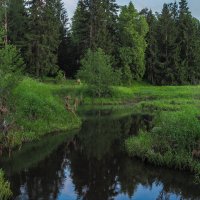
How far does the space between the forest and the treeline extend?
21cm

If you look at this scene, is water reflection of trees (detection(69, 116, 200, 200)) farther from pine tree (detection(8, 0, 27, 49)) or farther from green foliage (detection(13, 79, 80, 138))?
pine tree (detection(8, 0, 27, 49))

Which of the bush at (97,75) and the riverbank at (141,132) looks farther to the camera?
the bush at (97,75)

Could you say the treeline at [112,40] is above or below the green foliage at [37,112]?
above

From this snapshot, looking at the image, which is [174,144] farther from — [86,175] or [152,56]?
[152,56]

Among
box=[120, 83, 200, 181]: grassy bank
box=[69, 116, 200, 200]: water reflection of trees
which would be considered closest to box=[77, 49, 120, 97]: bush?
box=[69, 116, 200, 200]: water reflection of trees

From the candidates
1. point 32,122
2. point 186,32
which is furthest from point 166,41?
point 32,122

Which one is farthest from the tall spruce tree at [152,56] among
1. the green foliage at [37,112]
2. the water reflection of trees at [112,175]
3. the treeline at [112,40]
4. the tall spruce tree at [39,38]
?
the water reflection of trees at [112,175]

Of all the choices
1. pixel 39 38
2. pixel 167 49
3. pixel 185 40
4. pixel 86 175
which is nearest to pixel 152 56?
pixel 167 49

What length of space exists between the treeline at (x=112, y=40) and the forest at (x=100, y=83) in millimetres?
214

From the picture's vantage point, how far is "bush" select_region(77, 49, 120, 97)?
63156 mm

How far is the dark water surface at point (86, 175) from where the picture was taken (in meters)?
20.3

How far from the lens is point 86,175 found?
23.1m

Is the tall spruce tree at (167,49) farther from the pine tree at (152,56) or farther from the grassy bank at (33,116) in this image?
the grassy bank at (33,116)

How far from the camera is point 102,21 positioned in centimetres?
8200
